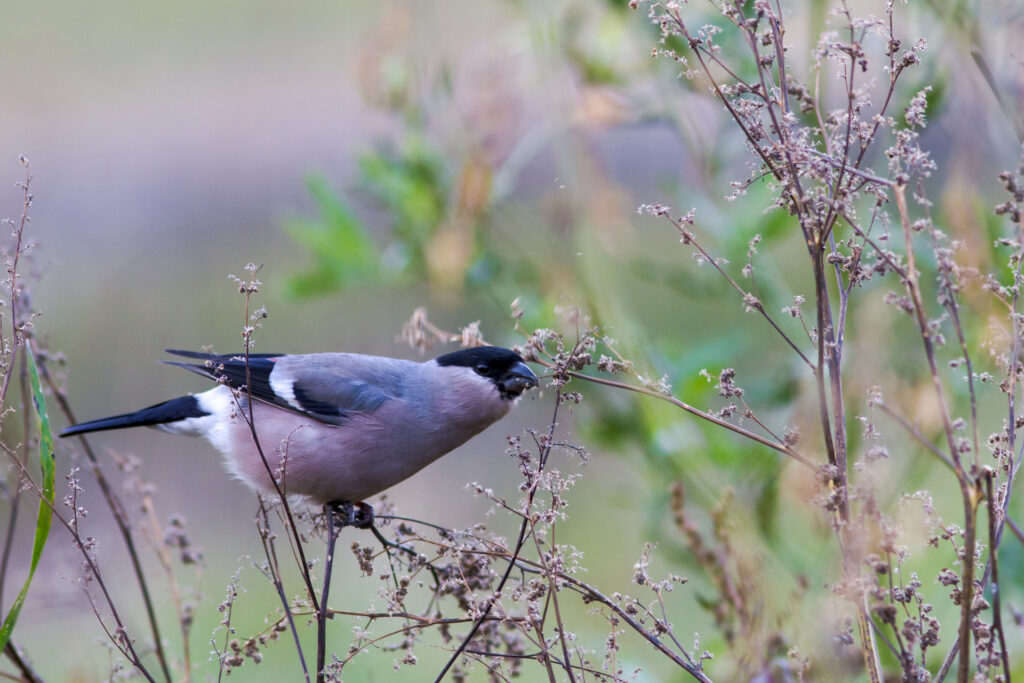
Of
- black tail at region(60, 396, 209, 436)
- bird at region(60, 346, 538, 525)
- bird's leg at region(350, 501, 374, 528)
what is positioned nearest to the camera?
bird at region(60, 346, 538, 525)

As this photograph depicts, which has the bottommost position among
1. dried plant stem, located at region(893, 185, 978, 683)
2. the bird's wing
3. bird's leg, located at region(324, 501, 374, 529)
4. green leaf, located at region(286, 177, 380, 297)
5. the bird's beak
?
dried plant stem, located at region(893, 185, 978, 683)

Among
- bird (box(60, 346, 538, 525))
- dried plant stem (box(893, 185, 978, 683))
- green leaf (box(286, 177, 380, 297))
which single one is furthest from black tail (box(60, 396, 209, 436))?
dried plant stem (box(893, 185, 978, 683))

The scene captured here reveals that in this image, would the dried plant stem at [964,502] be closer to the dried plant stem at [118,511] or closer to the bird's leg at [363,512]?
the dried plant stem at [118,511]

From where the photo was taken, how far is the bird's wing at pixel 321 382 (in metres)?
2.83

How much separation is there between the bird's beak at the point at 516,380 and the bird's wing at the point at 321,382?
34cm

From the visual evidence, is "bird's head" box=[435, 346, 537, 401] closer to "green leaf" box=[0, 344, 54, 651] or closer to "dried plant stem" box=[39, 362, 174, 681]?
"dried plant stem" box=[39, 362, 174, 681]

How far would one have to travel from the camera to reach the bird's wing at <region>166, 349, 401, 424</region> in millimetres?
2834

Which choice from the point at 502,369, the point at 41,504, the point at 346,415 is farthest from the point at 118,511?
the point at 502,369

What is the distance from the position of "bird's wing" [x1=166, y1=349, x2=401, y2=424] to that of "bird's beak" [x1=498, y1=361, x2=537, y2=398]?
1.11 feet

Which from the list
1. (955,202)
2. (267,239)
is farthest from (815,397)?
(267,239)

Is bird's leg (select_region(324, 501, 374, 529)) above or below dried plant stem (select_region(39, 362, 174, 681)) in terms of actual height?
above

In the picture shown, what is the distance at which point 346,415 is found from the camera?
280 centimetres

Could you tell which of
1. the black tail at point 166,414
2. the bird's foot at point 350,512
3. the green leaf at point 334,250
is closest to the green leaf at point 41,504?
the bird's foot at point 350,512

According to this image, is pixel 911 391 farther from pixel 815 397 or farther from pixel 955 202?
pixel 955 202
